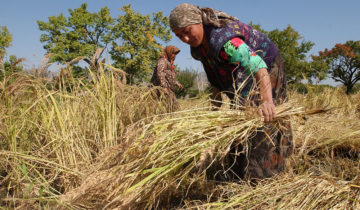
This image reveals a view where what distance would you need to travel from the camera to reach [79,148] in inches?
71.6

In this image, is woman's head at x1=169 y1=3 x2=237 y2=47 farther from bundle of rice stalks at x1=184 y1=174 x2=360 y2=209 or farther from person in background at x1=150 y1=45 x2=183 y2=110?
person in background at x1=150 y1=45 x2=183 y2=110

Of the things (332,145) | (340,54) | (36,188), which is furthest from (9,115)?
(340,54)

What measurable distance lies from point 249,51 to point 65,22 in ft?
58.9

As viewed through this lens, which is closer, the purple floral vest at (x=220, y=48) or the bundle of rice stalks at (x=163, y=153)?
the bundle of rice stalks at (x=163, y=153)

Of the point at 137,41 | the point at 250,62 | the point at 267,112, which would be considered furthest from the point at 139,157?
the point at 137,41

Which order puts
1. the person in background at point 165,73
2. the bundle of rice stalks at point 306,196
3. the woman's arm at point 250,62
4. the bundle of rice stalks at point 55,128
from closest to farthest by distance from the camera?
the bundle of rice stalks at point 306,196
the woman's arm at point 250,62
the bundle of rice stalks at point 55,128
the person in background at point 165,73

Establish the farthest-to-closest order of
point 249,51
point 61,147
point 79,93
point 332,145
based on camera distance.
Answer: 1. point 332,145
2. point 79,93
3. point 61,147
4. point 249,51

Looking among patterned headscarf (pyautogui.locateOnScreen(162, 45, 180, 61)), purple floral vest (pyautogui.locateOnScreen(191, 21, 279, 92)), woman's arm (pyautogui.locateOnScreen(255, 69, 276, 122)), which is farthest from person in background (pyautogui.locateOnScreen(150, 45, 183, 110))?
woman's arm (pyautogui.locateOnScreen(255, 69, 276, 122))

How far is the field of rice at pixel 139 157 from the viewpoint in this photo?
1.26 metres

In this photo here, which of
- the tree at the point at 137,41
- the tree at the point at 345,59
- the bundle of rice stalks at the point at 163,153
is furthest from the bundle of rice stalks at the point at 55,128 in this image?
the tree at the point at 345,59

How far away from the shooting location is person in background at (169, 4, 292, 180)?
1.42m

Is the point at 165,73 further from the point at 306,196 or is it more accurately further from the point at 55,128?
the point at 306,196

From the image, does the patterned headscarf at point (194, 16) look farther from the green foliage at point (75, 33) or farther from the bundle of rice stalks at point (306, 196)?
the green foliage at point (75, 33)

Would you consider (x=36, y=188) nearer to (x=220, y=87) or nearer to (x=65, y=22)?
(x=220, y=87)
